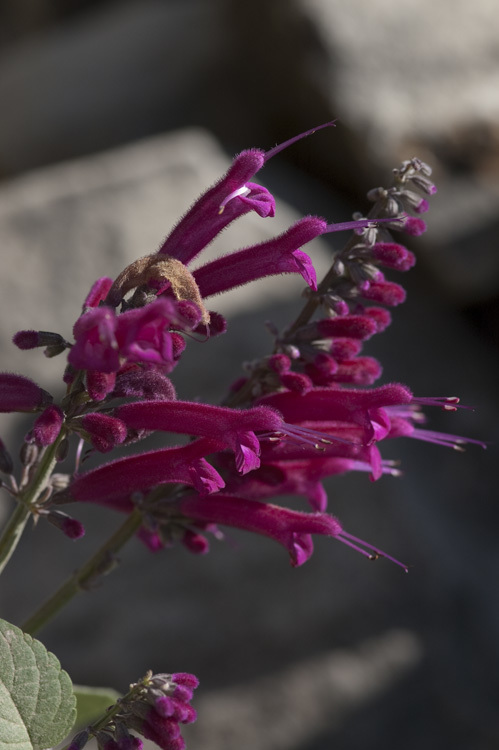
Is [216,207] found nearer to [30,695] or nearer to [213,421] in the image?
[213,421]

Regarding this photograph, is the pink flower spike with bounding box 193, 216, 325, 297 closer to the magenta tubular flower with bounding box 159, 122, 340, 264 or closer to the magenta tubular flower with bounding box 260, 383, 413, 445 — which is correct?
the magenta tubular flower with bounding box 159, 122, 340, 264

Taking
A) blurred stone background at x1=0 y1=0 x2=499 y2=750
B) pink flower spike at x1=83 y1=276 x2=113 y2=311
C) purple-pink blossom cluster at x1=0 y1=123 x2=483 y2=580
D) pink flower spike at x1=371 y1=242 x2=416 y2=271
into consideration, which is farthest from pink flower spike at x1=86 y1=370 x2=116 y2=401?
blurred stone background at x1=0 y1=0 x2=499 y2=750

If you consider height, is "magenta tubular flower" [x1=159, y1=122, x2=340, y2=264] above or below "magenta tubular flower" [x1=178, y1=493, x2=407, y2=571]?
above

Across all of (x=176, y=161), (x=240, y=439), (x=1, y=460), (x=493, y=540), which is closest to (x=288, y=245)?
(x=240, y=439)

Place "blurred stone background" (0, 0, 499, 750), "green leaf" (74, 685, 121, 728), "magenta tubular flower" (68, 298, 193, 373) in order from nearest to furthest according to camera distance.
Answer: "magenta tubular flower" (68, 298, 193, 373) < "green leaf" (74, 685, 121, 728) < "blurred stone background" (0, 0, 499, 750)

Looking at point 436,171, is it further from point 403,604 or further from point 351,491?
point 403,604

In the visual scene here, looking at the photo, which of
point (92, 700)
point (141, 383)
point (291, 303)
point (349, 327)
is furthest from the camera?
point (291, 303)

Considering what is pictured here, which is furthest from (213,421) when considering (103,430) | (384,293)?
(384,293)

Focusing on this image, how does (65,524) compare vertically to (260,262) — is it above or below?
below
